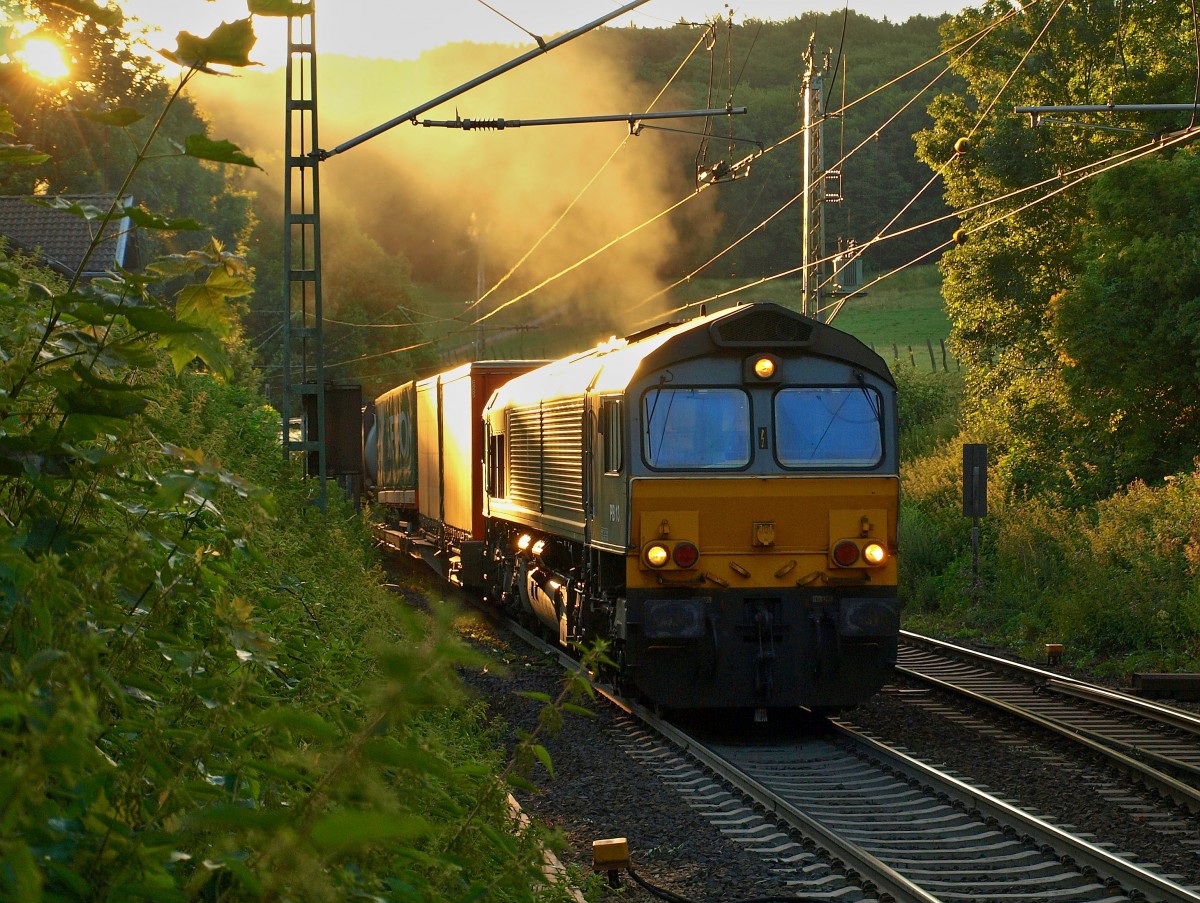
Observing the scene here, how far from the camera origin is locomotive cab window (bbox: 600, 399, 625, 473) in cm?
1082

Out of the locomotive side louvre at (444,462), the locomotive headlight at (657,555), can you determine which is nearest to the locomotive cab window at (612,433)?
the locomotive headlight at (657,555)

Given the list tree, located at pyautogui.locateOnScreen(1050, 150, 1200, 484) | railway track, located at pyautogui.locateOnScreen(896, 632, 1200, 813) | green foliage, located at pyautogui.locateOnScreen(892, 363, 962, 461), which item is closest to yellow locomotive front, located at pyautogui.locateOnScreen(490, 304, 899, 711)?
railway track, located at pyautogui.locateOnScreen(896, 632, 1200, 813)

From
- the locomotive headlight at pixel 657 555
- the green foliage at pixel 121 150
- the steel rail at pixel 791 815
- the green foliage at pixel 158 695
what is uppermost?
the green foliage at pixel 121 150

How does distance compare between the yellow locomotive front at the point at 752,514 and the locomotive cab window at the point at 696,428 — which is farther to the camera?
the locomotive cab window at the point at 696,428

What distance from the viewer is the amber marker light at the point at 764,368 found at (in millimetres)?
10859

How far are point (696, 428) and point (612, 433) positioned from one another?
73 cm

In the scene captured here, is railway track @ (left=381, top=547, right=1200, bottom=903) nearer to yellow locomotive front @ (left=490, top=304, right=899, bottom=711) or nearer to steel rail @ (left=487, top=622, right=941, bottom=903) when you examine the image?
steel rail @ (left=487, top=622, right=941, bottom=903)

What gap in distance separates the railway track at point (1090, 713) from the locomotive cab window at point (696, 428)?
347 centimetres

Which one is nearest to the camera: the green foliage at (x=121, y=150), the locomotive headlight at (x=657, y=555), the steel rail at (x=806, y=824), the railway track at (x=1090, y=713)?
the steel rail at (x=806, y=824)

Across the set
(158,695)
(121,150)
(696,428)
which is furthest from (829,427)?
(121,150)

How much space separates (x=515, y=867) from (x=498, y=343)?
69.7 m

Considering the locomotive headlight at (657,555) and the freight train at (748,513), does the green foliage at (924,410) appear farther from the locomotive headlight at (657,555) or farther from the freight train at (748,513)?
the locomotive headlight at (657,555)

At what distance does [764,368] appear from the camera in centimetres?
1087

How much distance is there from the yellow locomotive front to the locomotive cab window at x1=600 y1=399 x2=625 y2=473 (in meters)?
0.02
